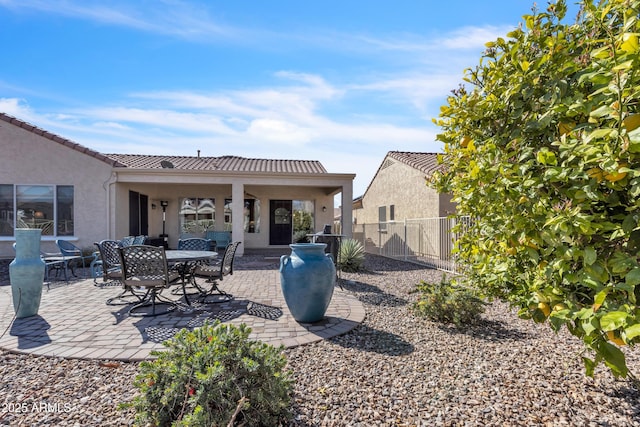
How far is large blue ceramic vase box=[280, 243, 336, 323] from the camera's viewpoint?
452 cm

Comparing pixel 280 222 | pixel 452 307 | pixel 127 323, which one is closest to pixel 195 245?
pixel 127 323

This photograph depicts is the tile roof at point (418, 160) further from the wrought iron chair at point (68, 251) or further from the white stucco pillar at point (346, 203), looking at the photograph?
the wrought iron chair at point (68, 251)

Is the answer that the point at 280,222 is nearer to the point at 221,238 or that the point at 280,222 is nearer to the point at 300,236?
the point at 300,236

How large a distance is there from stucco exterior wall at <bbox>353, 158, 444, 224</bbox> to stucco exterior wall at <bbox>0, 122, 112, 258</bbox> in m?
12.7

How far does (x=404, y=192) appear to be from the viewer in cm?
1631

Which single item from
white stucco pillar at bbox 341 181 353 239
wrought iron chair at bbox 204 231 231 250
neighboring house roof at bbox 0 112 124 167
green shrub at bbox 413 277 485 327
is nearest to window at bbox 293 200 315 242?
wrought iron chair at bbox 204 231 231 250

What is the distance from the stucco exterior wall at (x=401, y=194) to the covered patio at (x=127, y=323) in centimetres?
837

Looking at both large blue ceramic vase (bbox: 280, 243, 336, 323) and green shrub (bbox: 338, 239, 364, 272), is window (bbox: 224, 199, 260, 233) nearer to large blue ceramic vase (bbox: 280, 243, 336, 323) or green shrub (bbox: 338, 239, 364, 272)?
green shrub (bbox: 338, 239, 364, 272)

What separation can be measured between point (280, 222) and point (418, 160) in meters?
7.91

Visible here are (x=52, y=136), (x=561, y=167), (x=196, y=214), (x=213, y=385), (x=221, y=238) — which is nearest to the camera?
(x=561, y=167)

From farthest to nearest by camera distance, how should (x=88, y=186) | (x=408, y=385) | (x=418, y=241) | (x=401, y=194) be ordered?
(x=401, y=194)
(x=418, y=241)
(x=88, y=186)
(x=408, y=385)

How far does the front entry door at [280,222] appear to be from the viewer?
16500 millimetres

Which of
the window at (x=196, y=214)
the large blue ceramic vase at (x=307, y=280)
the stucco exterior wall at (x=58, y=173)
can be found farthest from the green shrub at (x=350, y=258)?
the stucco exterior wall at (x=58, y=173)

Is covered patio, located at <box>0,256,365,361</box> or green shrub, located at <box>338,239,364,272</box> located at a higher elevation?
green shrub, located at <box>338,239,364,272</box>
